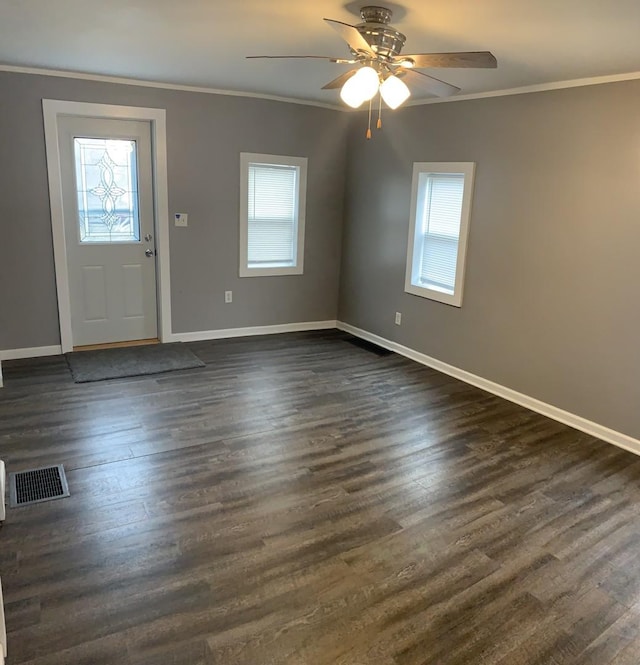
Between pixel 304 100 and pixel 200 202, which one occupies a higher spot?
pixel 304 100

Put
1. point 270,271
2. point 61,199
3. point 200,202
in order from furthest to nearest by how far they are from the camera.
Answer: point 270,271 → point 200,202 → point 61,199

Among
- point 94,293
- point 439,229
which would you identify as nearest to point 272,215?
point 439,229

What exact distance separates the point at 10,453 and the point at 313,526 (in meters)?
1.85

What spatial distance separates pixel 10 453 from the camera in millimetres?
3178

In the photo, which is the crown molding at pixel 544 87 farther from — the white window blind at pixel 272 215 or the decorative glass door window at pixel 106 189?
the decorative glass door window at pixel 106 189

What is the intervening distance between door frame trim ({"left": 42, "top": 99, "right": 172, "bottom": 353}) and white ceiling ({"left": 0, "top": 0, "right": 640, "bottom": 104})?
0.47m

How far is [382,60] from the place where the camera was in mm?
2723

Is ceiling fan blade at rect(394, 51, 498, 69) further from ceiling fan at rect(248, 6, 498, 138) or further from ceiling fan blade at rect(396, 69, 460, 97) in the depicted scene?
ceiling fan blade at rect(396, 69, 460, 97)

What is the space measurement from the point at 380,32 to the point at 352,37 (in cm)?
17

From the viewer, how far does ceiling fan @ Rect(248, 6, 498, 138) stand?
244 cm

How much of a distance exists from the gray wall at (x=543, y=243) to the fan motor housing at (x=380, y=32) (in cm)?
168

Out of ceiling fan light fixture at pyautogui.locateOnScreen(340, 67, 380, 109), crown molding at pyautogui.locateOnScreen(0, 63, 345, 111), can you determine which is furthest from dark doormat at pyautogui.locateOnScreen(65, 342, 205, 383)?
ceiling fan light fixture at pyautogui.locateOnScreen(340, 67, 380, 109)

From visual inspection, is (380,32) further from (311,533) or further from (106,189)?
(106,189)

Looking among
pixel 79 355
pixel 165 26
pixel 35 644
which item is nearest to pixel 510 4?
pixel 165 26
